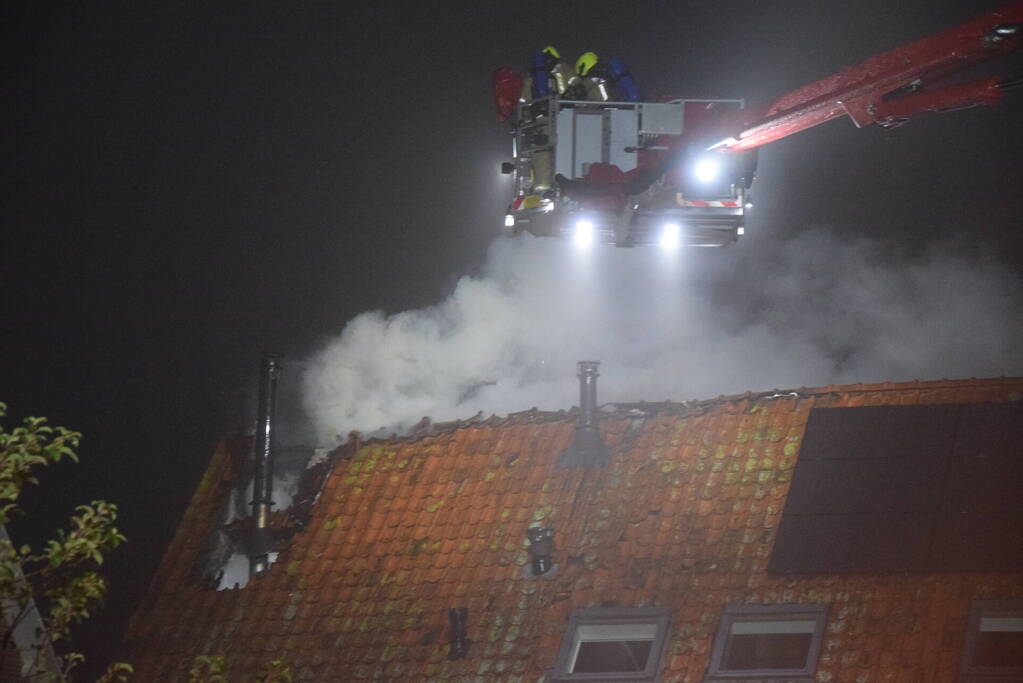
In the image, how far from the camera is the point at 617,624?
14.0 metres

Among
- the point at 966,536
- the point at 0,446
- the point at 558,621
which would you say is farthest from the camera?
the point at 558,621

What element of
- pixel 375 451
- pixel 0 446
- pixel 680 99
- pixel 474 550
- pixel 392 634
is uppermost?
pixel 680 99

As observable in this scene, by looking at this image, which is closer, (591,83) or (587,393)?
(591,83)

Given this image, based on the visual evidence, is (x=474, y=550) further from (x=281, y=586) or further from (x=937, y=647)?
(x=937, y=647)

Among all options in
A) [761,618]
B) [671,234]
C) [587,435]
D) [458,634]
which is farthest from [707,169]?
[458,634]

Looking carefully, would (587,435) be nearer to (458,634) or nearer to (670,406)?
(670,406)

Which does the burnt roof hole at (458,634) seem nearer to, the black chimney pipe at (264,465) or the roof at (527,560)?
the roof at (527,560)

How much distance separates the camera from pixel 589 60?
13570mm

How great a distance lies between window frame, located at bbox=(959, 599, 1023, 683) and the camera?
1196cm

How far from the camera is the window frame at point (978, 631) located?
39.2ft

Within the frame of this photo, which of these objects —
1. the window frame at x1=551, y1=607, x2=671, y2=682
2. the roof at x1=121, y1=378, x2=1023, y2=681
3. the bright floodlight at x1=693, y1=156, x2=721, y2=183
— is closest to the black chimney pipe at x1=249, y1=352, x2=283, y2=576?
the roof at x1=121, y1=378, x2=1023, y2=681

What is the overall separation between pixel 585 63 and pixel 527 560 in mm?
5097

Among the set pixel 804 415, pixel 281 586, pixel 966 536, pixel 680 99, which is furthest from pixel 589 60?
pixel 281 586

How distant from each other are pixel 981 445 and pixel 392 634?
6180 mm
